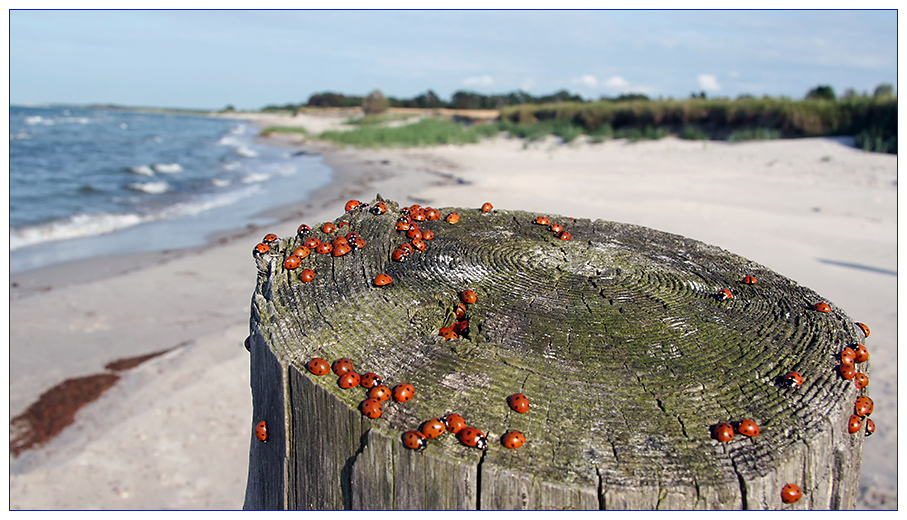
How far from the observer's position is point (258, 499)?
2.15 meters

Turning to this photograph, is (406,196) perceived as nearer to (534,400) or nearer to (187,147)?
(534,400)

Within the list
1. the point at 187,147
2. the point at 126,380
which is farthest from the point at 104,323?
the point at 187,147

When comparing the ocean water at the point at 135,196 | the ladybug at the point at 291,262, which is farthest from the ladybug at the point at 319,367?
the ocean water at the point at 135,196

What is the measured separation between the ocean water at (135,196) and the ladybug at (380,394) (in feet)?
38.3

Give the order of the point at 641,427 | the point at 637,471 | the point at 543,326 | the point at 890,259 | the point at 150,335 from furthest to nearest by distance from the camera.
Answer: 1. the point at 890,259
2. the point at 150,335
3. the point at 543,326
4. the point at 641,427
5. the point at 637,471

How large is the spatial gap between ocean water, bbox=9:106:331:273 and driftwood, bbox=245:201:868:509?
11285mm

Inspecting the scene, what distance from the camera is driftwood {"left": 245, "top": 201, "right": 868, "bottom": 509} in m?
1.45

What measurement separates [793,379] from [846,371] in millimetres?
218

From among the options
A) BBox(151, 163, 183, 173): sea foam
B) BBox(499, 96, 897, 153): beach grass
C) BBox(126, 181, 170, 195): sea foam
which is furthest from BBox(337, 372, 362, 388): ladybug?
BBox(151, 163, 183, 173): sea foam

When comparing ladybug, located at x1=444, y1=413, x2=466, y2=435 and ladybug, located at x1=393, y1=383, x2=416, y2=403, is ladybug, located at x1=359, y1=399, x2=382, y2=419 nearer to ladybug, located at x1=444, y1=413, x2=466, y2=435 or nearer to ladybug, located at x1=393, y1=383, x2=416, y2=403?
ladybug, located at x1=393, y1=383, x2=416, y2=403

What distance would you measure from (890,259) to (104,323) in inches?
449

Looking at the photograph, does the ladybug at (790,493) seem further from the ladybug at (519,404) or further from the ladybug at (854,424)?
the ladybug at (519,404)

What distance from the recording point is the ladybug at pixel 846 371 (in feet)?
5.89

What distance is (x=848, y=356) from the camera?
1845 millimetres
